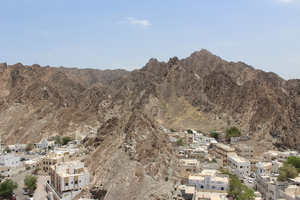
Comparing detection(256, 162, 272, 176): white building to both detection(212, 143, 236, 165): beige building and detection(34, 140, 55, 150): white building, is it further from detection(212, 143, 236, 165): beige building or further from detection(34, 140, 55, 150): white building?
detection(34, 140, 55, 150): white building

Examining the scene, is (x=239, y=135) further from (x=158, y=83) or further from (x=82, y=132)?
(x=158, y=83)

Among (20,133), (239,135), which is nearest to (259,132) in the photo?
(239,135)

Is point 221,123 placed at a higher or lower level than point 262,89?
lower

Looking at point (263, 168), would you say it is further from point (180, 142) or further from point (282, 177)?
point (180, 142)

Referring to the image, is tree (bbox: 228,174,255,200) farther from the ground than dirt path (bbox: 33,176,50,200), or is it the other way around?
tree (bbox: 228,174,255,200)

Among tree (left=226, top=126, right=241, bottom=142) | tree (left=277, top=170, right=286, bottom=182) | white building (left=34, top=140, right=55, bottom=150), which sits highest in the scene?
tree (left=226, top=126, right=241, bottom=142)

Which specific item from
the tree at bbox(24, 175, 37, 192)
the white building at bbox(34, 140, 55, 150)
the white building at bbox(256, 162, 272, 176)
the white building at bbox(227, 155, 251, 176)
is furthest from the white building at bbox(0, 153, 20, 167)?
the white building at bbox(256, 162, 272, 176)

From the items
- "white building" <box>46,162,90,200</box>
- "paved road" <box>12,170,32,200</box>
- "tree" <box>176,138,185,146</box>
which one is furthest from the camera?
"tree" <box>176,138,185,146</box>

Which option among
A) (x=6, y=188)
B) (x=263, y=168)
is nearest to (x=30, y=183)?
(x=6, y=188)

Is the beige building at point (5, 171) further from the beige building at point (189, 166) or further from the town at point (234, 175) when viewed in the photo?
the beige building at point (189, 166)
